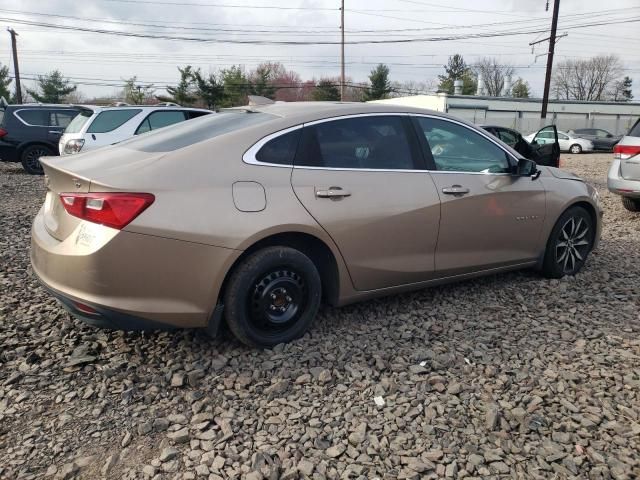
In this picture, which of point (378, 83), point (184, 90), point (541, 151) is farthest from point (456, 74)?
point (541, 151)

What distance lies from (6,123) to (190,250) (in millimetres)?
11862

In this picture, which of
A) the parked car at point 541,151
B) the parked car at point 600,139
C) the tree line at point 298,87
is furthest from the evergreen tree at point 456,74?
the parked car at point 541,151

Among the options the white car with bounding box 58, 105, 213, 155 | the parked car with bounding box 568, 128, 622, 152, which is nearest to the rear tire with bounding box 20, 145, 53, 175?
the white car with bounding box 58, 105, 213, 155

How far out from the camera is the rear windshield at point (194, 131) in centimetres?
319

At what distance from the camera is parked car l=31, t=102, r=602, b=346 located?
272cm

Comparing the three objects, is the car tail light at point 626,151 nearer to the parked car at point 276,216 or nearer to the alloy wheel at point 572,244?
the alloy wheel at point 572,244

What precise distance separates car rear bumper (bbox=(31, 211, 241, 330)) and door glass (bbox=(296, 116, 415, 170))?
91 centimetres

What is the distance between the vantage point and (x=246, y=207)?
292 centimetres

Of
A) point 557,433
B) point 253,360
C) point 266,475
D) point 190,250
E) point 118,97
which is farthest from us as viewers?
point 118,97

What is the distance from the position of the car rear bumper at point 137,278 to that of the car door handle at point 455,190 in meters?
1.70

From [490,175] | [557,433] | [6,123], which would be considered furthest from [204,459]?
[6,123]

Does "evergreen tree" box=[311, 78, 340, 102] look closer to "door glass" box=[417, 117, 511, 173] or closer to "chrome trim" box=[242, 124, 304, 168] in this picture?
"door glass" box=[417, 117, 511, 173]

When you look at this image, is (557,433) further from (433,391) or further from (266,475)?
(266,475)

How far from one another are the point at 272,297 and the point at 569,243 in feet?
10.0
